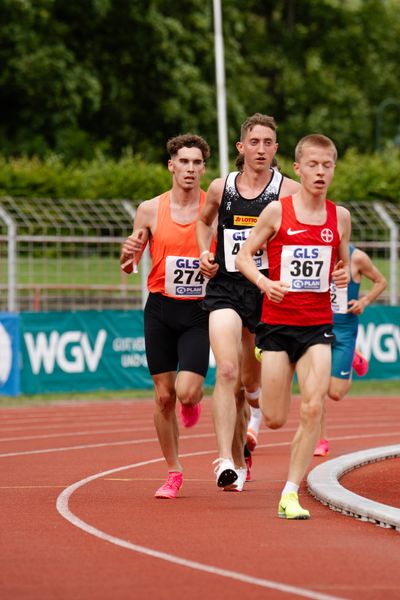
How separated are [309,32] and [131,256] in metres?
57.8

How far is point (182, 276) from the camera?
35.2ft

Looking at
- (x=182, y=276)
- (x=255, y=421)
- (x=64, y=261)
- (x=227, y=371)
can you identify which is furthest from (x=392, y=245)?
(x=227, y=371)

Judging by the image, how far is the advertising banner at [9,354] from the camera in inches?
890

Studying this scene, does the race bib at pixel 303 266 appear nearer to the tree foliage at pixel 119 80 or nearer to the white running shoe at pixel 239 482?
the white running shoe at pixel 239 482

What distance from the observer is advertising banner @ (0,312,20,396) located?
22.6 m

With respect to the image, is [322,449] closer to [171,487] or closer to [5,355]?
[171,487]

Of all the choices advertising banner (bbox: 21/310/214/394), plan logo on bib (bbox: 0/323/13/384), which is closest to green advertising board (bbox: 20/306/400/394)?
advertising banner (bbox: 21/310/214/394)

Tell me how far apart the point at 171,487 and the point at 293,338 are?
70.4 inches

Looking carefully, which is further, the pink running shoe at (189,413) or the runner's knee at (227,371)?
the pink running shoe at (189,413)

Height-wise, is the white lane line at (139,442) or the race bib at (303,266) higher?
the race bib at (303,266)

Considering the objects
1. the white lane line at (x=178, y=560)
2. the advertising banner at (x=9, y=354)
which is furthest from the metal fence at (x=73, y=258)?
the white lane line at (x=178, y=560)

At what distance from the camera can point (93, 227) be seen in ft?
80.5

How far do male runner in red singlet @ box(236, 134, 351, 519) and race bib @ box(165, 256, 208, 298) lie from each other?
3.56ft

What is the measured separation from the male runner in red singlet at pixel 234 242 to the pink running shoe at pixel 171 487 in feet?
1.35
